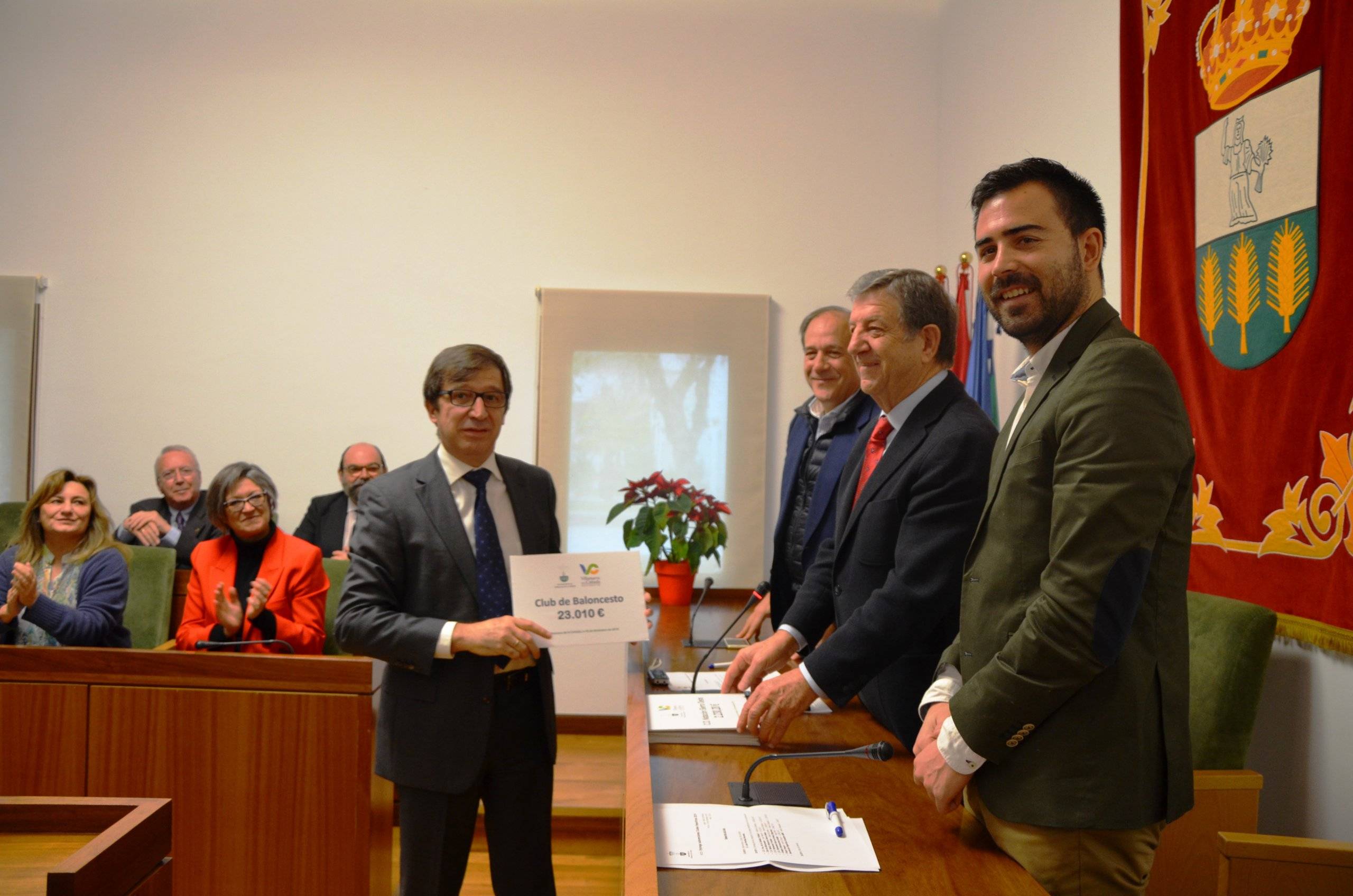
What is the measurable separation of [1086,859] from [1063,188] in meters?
0.91

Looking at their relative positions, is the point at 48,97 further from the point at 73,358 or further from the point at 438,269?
the point at 438,269

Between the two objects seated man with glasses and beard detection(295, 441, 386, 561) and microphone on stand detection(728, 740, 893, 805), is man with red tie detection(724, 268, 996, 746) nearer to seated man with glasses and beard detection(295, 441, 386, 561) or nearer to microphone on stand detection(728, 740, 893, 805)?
microphone on stand detection(728, 740, 893, 805)

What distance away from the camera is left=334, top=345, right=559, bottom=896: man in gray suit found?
2.18 meters

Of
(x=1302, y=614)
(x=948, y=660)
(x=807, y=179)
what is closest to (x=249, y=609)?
(x=948, y=660)

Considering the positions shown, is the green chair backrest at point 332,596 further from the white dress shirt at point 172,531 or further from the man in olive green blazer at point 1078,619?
the man in olive green blazer at point 1078,619

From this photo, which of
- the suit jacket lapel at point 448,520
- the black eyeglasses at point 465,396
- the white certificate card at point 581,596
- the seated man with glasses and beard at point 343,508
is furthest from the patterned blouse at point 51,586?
the white certificate card at point 581,596

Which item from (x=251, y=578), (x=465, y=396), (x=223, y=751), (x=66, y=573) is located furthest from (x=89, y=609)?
(x=465, y=396)

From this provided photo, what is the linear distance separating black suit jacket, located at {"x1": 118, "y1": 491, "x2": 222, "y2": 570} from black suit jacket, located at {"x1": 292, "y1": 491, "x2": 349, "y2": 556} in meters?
0.42

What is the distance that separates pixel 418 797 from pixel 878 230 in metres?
4.04

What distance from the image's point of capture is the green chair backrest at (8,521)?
473 centimetres

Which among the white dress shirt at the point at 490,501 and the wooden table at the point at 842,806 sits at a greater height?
the white dress shirt at the point at 490,501

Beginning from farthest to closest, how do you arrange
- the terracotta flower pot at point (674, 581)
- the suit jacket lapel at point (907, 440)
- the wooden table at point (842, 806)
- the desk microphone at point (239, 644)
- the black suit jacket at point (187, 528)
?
the black suit jacket at point (187, 528) → the terracotta flower pot at point (674, 581) → the desk microphone at point (239, 644) → the suit jacket lapel at point (907, 440) → the wooden table at point (842, 806)

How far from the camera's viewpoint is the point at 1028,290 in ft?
4.57

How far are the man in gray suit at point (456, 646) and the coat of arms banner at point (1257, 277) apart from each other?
1.68m
